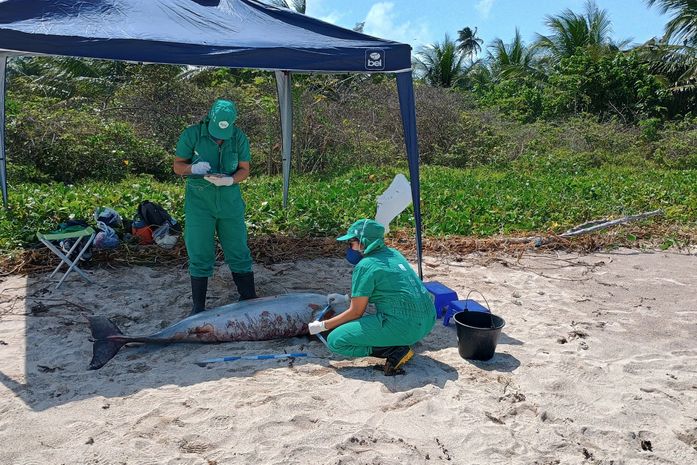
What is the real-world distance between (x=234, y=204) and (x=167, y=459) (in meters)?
2.31

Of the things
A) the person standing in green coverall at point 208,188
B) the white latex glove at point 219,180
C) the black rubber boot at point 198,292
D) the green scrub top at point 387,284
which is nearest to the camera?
the green scrub top at point 387,284

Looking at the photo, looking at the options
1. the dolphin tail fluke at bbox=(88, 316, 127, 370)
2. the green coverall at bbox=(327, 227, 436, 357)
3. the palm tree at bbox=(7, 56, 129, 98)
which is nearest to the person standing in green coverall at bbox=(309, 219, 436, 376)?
the green coverall at bbox=(327, 227, 436, 357)

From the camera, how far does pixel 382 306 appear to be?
3848mm

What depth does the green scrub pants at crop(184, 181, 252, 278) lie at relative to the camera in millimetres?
4684

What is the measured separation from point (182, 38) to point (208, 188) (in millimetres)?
1187

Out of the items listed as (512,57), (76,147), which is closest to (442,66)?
(512,57)

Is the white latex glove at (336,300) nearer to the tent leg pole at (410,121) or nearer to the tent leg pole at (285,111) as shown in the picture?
the tent leg pole at (410,121)

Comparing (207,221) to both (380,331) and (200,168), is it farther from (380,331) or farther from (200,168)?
(380,331)

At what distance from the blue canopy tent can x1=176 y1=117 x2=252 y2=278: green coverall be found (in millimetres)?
589

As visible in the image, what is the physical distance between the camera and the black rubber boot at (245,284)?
16.4 feet

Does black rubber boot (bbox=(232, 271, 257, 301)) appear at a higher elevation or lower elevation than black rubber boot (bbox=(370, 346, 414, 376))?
higher

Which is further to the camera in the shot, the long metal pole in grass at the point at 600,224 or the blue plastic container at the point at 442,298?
the long metal pole in grass at the point at 600,224

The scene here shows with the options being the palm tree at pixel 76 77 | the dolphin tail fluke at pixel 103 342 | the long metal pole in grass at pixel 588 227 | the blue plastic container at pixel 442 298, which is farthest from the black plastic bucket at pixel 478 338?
the palm tree at pixel 76 77

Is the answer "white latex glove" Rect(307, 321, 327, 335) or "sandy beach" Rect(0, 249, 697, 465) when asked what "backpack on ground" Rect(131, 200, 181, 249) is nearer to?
"sandy beach" Rect(0, 249, 697, 465)
